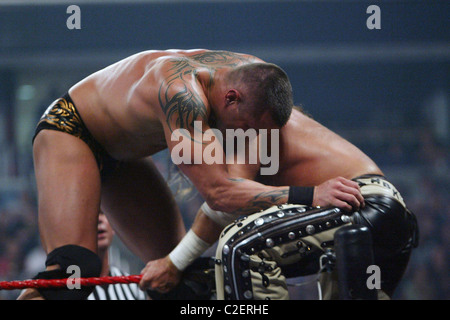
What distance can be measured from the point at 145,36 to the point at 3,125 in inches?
50.4

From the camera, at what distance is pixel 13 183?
3859 millimetres

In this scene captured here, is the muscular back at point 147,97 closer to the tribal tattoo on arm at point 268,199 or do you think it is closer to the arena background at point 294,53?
the tribal tattoo on arm at point 268,199

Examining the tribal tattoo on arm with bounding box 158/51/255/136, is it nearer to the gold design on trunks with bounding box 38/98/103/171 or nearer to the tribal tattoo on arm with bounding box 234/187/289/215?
the tribal tattoo on arm with bounding box 234/187/289/215

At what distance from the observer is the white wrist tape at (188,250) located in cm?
144

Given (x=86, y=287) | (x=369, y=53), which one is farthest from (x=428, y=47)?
(x=86, y=287)

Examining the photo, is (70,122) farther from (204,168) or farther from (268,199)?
(268,199)

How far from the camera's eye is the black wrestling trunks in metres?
1.50

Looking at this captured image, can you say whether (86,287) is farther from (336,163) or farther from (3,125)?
(3,125)

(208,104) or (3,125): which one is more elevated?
(208,104)

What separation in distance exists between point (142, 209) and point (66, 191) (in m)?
0.35

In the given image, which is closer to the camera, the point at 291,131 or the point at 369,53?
the point at 291,131

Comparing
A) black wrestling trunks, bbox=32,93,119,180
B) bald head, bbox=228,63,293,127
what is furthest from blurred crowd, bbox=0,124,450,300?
bald head, bbox=228,63,293,127

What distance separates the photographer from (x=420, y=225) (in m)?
3.42

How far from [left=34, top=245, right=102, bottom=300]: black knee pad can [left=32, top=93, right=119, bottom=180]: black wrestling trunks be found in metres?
0.29
